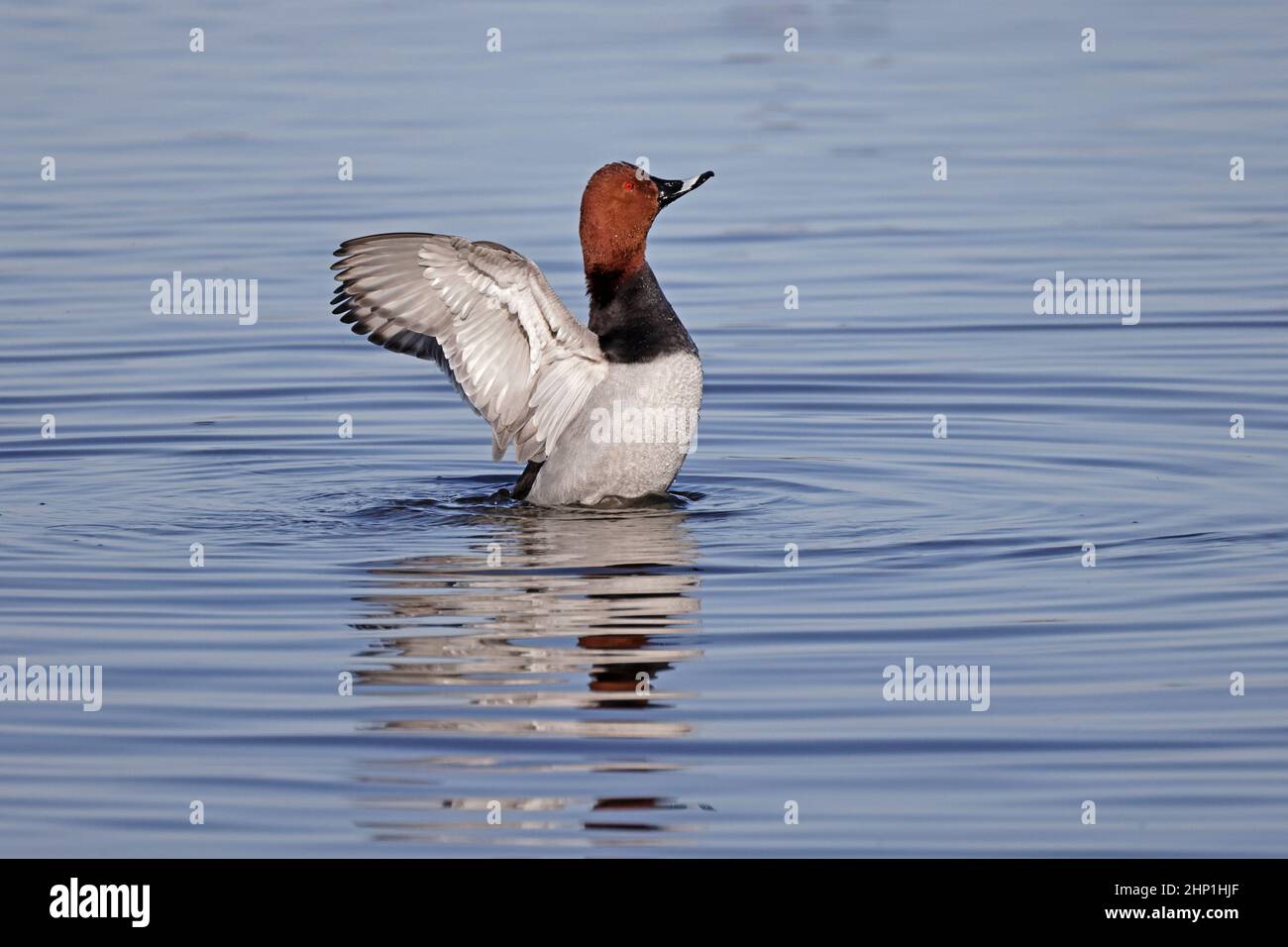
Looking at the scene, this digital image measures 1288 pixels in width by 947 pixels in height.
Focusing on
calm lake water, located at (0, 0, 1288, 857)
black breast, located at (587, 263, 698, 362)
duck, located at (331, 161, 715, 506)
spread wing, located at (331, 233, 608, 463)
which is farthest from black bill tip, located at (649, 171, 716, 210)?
calm lake water, located at (0, 0, 1288, 857)

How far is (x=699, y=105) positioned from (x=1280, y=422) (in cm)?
1003

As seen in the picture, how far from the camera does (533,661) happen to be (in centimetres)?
763

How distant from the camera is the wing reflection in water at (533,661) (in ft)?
20.8

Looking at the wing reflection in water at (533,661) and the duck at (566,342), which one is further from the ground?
the duck at (566,342)

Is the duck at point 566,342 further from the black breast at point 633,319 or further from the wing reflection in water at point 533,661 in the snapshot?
the wing reflection in water at point 533,661

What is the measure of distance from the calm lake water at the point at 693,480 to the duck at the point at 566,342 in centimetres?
31

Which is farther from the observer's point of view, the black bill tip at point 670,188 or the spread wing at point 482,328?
the black bill tip at point 670,188

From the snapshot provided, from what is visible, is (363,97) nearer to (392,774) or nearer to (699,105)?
(699,105)

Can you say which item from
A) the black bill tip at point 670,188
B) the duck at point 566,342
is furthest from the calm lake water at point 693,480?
the black bill tip at point 670,188

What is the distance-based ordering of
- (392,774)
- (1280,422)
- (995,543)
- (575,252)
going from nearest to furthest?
1. (392,774)
2. (995,543)
3. (1280,422)
4. (575,252)

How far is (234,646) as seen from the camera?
7.96 meters

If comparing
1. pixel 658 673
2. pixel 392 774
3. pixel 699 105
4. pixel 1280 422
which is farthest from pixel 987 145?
pixel 392 774

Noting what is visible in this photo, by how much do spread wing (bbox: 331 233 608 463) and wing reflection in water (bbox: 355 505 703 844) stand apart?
512 mm

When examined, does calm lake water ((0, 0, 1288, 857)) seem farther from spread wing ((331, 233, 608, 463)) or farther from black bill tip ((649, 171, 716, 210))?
black bill tip ((649, 171, 716, 210))
